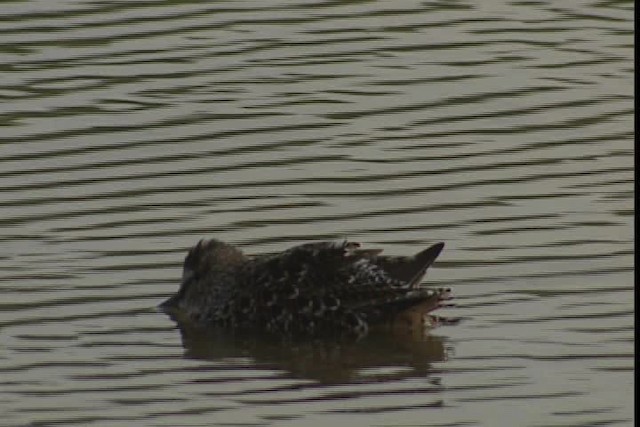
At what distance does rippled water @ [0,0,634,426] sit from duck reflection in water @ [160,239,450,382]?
0.17ft

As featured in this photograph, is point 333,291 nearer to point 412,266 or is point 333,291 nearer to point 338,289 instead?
point 338,289

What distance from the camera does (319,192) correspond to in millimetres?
13164

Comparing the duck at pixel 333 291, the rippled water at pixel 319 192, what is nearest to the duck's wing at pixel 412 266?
the duck at pixel 333 291

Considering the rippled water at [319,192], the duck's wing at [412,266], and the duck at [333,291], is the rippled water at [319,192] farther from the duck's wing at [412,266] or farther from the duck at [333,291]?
the duck's wing at [412,266]

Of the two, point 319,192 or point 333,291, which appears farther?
point 319,192

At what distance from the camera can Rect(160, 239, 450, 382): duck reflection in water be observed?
1077 cm

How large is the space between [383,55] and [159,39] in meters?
1.65

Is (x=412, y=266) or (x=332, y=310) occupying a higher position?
(x=412, y=266)

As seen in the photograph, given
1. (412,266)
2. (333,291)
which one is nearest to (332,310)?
(333,291)

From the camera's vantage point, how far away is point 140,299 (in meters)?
11.5

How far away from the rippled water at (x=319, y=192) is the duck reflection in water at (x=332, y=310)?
2.1 inches

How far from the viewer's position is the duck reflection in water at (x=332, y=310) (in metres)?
10.8

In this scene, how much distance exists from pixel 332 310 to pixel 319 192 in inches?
92.2

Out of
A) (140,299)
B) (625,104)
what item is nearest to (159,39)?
(625,104)
